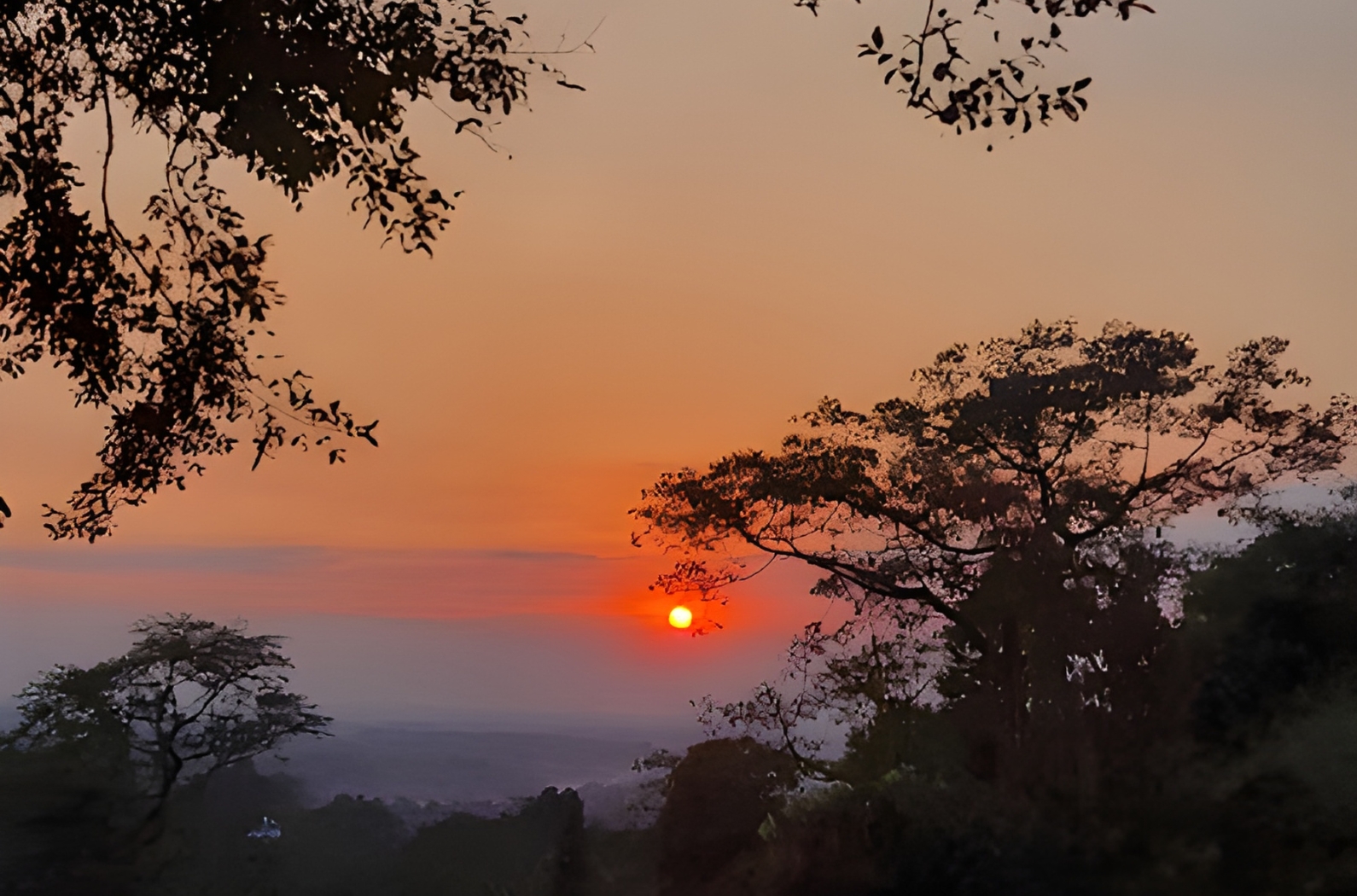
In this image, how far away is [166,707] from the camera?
100 ft

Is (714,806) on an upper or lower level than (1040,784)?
lower

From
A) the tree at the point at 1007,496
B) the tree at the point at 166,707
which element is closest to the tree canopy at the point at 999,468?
the tree at the point at 1007,496

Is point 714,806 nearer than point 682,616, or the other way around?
point 682,616

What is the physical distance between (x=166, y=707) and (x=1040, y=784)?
20912 mm

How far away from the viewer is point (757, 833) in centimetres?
2580

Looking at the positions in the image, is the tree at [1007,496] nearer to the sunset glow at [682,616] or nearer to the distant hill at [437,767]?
the sunset glow at [682,616]

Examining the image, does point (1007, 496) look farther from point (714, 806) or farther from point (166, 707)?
point (166, 707)

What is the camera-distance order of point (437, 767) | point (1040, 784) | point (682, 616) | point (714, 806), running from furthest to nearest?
point (437, 767)
point (714, 806)
point (682, 616)
point (1040, 784)

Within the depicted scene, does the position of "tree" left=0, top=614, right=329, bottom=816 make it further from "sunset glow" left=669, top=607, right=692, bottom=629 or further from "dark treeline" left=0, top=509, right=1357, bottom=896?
"sunset glow" left=669, top=607, right=692, bottom=629

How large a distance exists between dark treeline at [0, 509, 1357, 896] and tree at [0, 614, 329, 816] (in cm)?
66

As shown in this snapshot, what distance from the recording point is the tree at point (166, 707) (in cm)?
2972

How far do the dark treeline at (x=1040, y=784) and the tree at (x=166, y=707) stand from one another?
2.16 feet

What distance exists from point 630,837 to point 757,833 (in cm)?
508

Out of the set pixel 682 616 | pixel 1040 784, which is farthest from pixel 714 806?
pixel 1040 784
